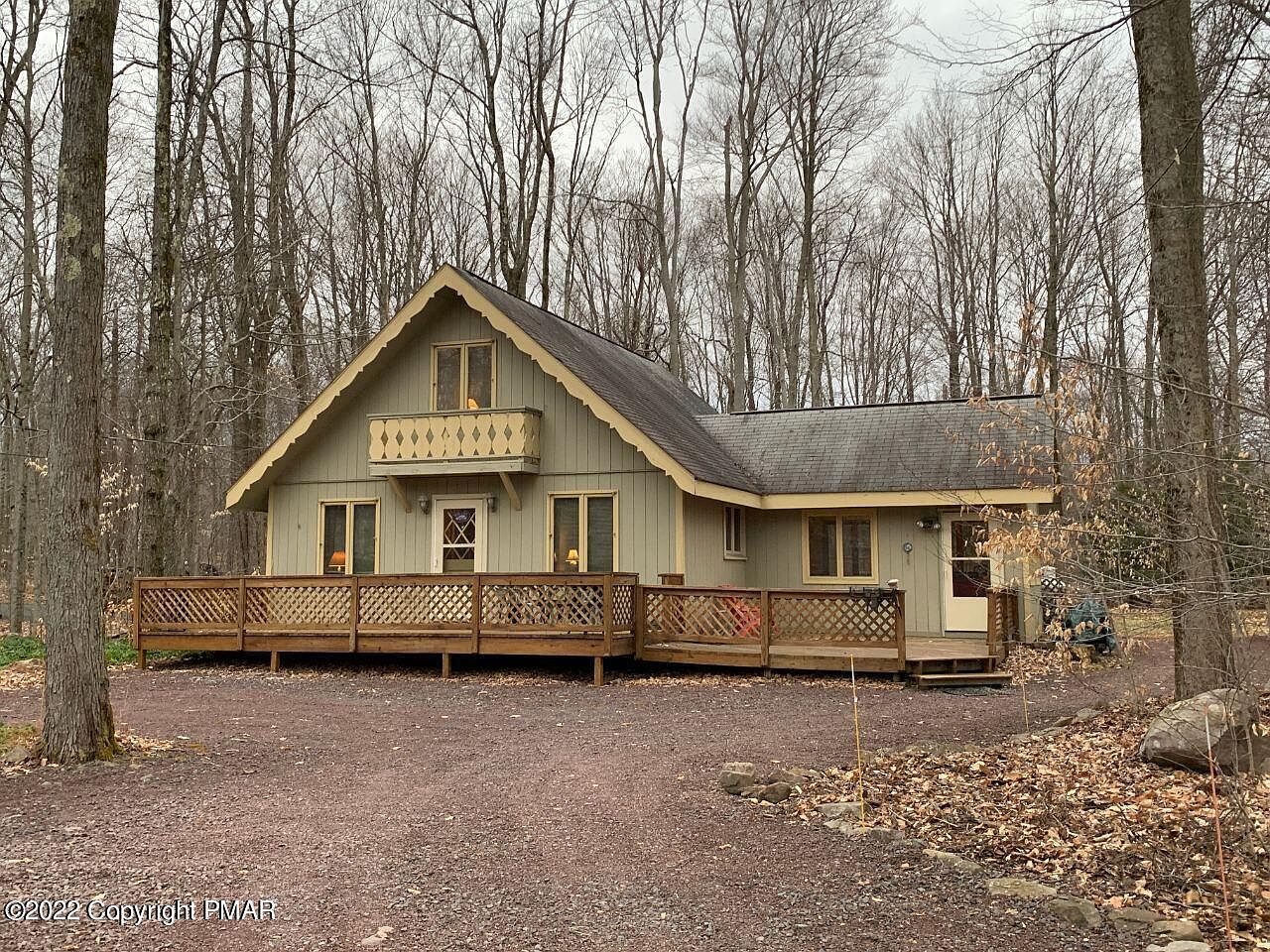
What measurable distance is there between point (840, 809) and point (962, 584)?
Result: 10988 mm

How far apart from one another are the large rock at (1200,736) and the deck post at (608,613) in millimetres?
7132

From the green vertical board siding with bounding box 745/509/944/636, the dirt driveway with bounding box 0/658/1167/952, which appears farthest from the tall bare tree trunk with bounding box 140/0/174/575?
the green vertical board siding with bounding box 745/509/944/636

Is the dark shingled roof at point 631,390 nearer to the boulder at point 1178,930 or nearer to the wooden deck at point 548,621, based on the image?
the wooden deck at point 548,621

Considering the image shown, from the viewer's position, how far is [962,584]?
16969 millimetres

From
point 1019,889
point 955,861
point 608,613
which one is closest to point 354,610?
Answer: point 608,613

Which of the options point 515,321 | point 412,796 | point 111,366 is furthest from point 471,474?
point 111,366

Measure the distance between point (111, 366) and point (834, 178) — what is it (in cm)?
2091

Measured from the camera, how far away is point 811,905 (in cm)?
505

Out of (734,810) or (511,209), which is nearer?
(734,810)

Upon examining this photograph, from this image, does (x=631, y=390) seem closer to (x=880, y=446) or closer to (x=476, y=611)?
(x=880, y=446)

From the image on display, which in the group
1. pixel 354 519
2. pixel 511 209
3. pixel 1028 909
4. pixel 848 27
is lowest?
pixel 1028 909

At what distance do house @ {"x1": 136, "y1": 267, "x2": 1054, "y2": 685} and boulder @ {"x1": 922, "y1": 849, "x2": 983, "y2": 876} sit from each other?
8.69 m

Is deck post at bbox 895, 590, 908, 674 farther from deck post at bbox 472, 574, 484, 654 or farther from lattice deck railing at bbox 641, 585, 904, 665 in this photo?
deck post at bbox 472, 574, 484, 654

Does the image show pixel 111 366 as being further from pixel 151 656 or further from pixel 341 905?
pixel 341 905
